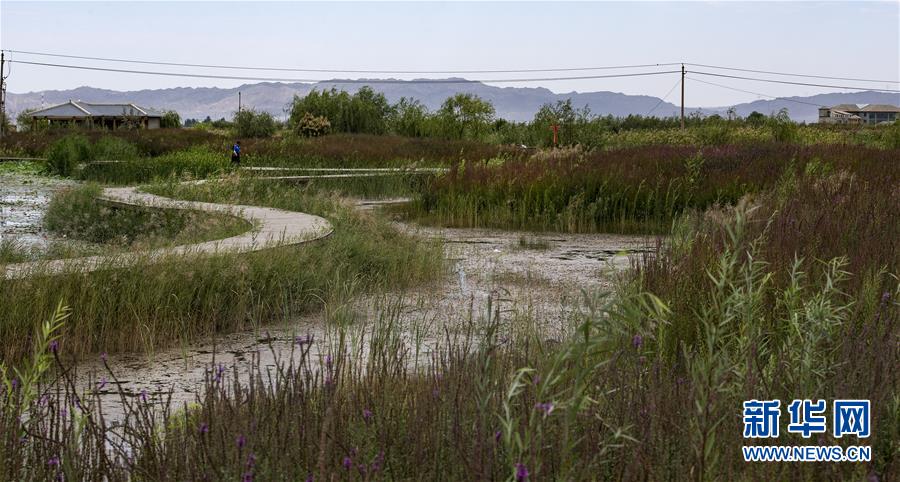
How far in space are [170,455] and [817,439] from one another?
1.88 meters

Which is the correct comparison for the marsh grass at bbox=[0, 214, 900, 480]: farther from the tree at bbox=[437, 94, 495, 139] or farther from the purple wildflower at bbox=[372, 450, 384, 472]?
the tree at bbox=[437, 94, 495, 139]

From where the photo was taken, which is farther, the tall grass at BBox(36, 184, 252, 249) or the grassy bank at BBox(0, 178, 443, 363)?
the tall grass at BBox(36, 184, 252, 249)

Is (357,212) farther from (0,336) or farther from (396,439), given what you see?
(396,439)

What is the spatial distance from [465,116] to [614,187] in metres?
29.5

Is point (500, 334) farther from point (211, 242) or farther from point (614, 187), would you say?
point (614, 187)

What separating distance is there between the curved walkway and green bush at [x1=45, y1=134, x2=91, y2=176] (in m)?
7.13

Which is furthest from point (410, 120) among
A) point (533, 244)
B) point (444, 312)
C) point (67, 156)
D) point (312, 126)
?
point (444, 312)

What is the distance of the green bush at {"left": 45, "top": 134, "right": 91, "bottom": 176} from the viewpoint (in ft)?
68.6

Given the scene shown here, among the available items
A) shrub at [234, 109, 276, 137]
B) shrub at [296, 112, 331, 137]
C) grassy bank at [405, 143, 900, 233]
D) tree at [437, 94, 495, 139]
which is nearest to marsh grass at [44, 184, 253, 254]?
grassy bank at [405, 143, 900, 233]

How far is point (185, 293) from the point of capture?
6.45m

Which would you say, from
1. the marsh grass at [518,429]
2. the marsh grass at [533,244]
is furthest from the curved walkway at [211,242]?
the marsh grass at [518,429]

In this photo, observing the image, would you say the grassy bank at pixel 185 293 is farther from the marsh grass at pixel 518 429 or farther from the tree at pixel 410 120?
the tree at pixel 410 120

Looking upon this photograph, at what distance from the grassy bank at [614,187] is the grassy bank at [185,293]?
465 centimetres

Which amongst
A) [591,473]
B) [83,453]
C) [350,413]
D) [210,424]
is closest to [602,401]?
[591,473]
